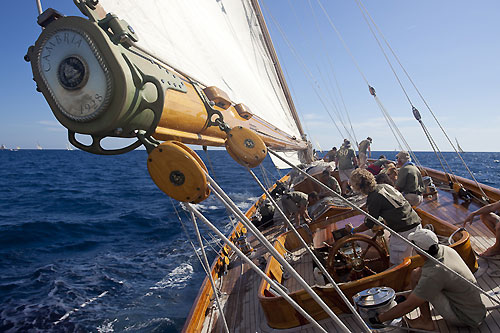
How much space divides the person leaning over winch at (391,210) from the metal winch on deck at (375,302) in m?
0.80

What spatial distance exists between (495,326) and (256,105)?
3.73 meters

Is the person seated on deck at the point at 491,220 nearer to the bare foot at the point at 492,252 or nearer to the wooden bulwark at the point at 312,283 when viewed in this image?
the bare foot at the point at 492,252

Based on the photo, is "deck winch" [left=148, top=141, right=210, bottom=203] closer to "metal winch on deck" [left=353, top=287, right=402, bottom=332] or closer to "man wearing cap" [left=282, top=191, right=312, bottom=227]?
"metal winch on deck" [left=353, top=287, right=402, bottom=332]

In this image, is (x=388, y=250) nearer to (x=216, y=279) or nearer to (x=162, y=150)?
(x=216, y=279)

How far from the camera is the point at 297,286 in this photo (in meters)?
3.81

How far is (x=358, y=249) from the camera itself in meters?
3.46

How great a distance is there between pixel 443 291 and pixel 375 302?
53 cm

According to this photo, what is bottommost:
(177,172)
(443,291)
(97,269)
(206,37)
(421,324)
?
(97,269)

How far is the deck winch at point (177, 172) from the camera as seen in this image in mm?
1295

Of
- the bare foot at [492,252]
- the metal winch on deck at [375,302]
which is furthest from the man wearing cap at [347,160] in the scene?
the metal winch on deck at [375,302]

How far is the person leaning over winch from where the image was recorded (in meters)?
3.19

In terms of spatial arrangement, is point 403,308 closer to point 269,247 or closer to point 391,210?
point 391,210

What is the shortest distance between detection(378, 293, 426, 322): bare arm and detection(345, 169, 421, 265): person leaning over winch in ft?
3.07

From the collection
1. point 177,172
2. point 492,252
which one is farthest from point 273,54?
point 177,172
